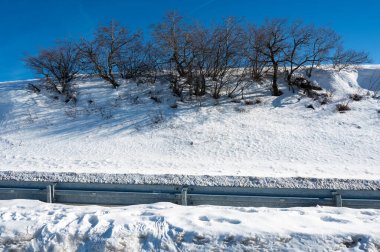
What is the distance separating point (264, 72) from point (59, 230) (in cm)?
1796

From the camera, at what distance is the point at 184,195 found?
5.64m

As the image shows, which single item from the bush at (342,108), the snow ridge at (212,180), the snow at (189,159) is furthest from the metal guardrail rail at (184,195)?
the bush at (342,108)

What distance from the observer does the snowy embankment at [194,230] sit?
3744 millimetres

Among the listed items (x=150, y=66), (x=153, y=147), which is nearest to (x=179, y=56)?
(x=150, y=66)

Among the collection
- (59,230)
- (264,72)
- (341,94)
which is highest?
(264,72)

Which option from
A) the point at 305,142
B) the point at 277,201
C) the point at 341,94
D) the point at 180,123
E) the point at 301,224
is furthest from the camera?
the point at 341,94

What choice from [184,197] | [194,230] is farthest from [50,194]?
[194,230]

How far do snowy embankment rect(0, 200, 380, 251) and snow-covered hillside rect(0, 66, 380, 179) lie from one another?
4.76m

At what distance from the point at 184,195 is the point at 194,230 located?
1.58 meters

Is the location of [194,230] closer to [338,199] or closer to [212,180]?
[338,199]

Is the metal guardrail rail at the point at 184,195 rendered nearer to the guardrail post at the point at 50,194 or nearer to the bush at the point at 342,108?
the guardrail post at the point at 50,194

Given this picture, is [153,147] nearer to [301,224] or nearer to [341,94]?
[301,224]

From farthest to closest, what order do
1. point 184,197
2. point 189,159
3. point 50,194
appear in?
point 189,159, point 50,194, point 184,197

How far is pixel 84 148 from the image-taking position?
1266cm
